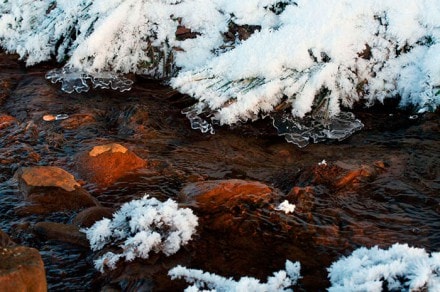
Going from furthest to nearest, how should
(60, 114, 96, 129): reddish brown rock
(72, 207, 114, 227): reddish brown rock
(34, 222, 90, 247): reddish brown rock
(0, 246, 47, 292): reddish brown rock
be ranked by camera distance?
(60, 114, 96, 129): reddish brown rock, (72, 207, 114, 227): reddish brown rock, (34, 222, 90, 247): reddish brown rock, (0, 246, 47, 292): reddish brown rock

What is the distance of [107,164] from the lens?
179 inches

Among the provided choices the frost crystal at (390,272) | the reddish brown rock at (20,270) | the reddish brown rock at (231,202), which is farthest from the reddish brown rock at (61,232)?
the frost crystal at (390,272)

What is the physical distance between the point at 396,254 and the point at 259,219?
4.09ft

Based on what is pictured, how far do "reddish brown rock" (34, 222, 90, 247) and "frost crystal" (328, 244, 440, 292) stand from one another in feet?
6.28

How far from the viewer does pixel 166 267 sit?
317 cm

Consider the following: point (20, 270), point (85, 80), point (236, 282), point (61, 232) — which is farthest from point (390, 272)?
point (85, 80)

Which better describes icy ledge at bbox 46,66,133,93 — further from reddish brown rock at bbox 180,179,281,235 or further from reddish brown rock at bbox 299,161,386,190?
reddish brown rock at bbox 299,161,386,190

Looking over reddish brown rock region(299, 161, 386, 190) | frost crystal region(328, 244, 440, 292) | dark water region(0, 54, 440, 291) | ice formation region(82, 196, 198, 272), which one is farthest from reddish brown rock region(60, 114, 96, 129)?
frost crystal region(328, 244, 440, 292)

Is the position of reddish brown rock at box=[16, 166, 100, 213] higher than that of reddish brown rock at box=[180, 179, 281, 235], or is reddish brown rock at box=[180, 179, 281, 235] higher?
reddish brown rock at box=[180, 179, 281, 235]

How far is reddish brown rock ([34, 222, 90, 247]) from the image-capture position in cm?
346

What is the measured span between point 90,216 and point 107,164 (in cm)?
97

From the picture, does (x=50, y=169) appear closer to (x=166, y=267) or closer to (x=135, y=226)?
(x=135, y=226)

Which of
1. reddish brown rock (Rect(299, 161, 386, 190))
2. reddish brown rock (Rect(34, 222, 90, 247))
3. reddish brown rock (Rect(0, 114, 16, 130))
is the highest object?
reddish brown rock (Rect(299, 161, 386, 190))

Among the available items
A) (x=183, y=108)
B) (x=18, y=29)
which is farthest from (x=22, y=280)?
(x=18, y=29)
